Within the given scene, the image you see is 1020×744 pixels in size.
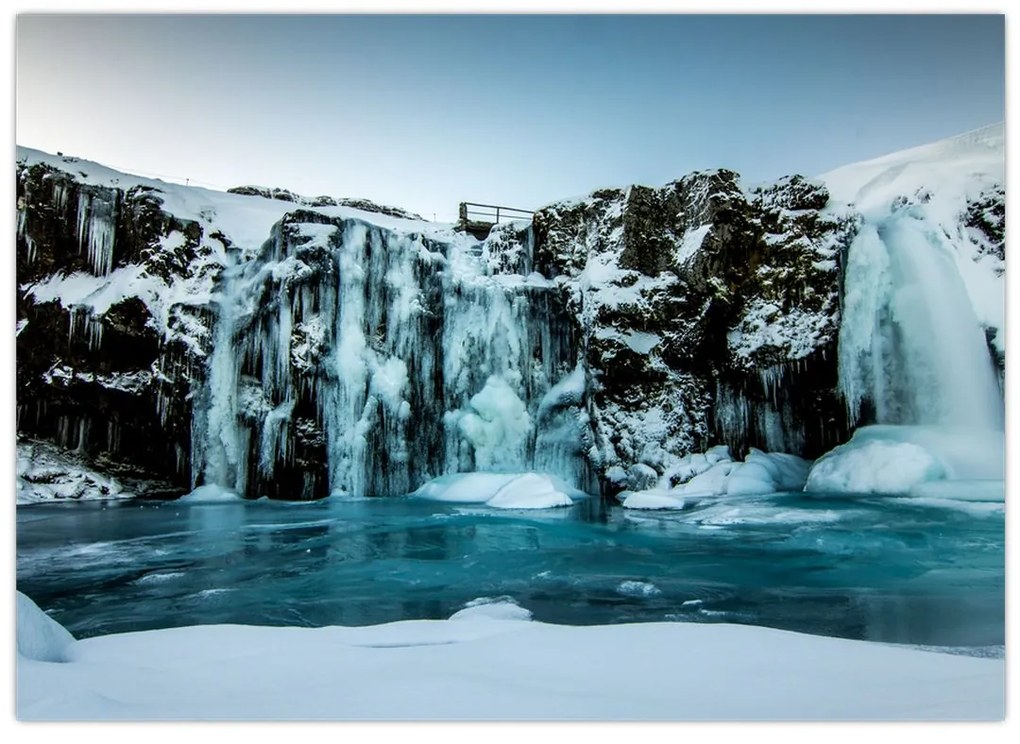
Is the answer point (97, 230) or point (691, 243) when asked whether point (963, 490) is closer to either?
point (691, 243)

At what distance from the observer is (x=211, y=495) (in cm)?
1027

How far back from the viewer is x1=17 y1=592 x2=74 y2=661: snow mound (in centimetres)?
291

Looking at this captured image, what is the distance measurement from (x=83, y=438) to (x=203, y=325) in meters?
2.42

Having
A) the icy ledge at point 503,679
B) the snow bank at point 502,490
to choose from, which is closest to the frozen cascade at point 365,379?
the snow bank at point 502,490

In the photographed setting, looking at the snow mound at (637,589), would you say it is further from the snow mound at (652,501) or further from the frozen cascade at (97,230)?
the frozen cascade at (97,230)

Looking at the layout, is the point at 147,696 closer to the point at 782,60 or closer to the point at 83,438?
the point at 782,60

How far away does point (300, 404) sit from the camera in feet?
35.6

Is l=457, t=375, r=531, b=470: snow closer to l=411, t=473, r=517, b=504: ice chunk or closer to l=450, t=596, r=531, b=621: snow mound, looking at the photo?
l=411, t=473, r=517, b=504: ice chunk

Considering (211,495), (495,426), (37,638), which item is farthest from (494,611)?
(211,495)

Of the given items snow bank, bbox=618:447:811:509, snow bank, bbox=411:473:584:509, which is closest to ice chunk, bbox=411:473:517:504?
snow bank, bbox=411:473:584:509

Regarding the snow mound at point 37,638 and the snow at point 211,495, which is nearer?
the snow mound at point 37,638

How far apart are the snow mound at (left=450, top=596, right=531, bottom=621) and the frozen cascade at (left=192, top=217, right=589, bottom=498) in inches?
266

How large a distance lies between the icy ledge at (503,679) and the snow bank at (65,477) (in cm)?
774

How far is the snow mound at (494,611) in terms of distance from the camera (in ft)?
12.1
